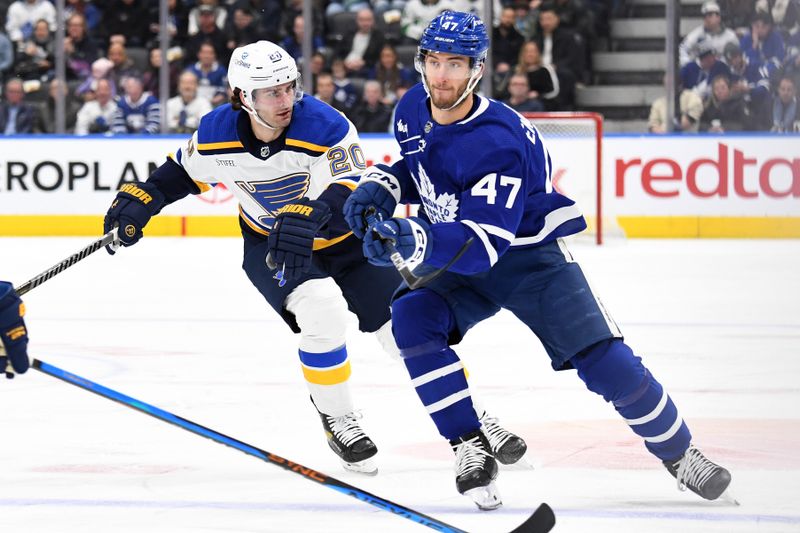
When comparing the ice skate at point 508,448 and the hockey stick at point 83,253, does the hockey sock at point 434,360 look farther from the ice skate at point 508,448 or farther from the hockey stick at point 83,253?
the hockey stick at point 83,253

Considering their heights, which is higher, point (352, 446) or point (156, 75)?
point (156, 75)

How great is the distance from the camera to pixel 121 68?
10516 millimetres

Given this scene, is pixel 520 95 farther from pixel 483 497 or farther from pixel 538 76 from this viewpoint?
pixel 483 497

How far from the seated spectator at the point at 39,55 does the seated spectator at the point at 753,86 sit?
15.4 feet

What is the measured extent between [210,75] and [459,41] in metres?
7.71

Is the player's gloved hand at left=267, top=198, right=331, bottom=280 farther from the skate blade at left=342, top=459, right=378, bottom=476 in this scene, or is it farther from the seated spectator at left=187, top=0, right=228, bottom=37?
the seated spectator at left=187, top=0, right=228, bottom=37

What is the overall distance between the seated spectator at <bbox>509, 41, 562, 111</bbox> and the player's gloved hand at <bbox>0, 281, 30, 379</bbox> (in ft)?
25.3

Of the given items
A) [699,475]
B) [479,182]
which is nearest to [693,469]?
[699,475]

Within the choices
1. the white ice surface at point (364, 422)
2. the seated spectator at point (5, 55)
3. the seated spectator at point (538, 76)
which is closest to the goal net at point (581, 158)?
the seated spectator at point (538, 76)

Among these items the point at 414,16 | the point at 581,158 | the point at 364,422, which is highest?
the point at 414,16

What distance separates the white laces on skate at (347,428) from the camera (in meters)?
3.48

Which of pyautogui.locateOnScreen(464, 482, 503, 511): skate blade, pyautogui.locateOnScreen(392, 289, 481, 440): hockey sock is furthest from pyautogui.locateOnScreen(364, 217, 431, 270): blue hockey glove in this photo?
pyautogui.locateOnScreen(464, 482, 503, 511): skate blade

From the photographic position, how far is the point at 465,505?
10.1 feet

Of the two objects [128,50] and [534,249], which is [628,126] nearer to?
[128,50]
